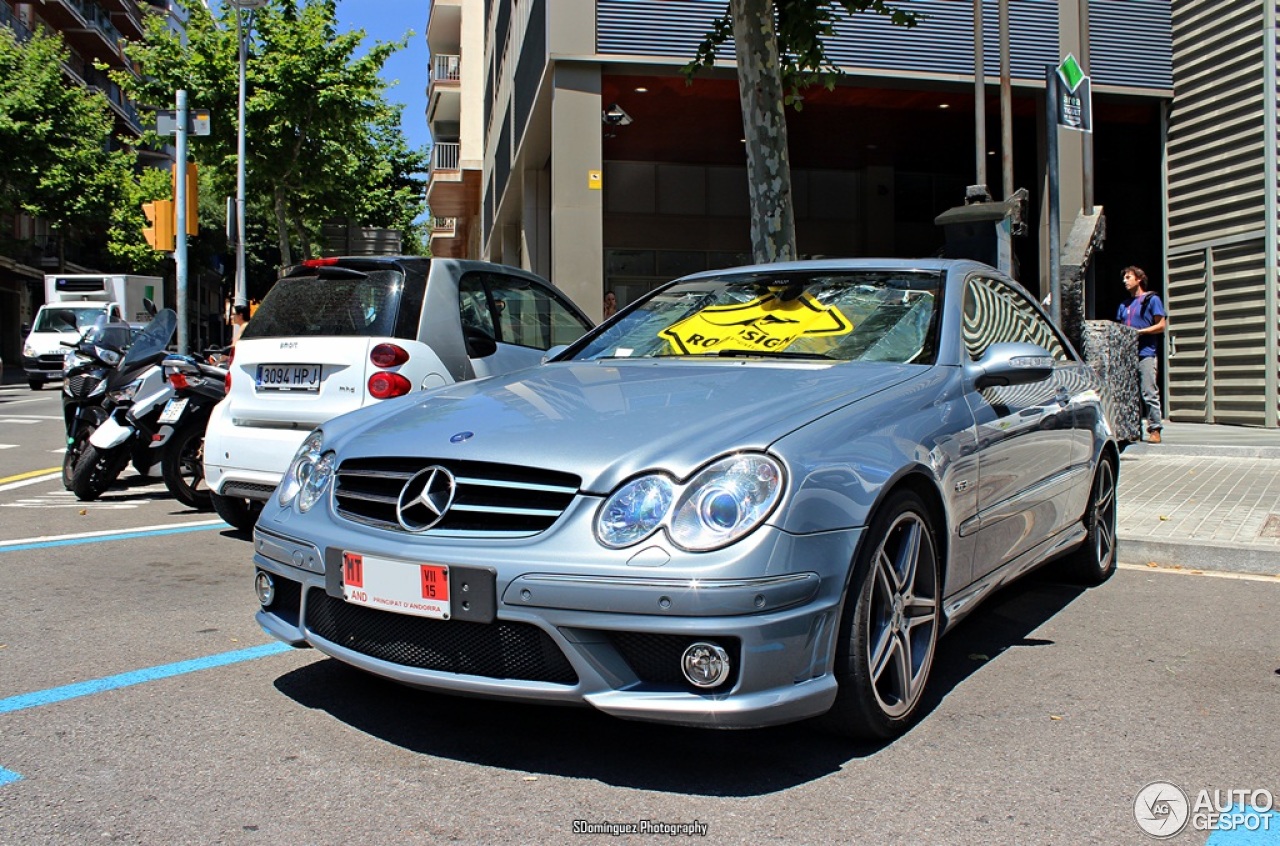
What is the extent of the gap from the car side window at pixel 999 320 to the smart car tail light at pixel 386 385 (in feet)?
9.91

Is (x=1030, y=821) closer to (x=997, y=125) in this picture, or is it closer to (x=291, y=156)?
(x=997, y=125)

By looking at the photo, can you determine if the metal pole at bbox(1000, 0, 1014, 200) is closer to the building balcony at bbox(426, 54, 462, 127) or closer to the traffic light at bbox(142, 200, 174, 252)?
the traffic light at bbox(142, 200, 174, 252)

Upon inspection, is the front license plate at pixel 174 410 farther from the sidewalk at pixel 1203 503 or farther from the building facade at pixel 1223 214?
the building facade at pixel 1223 214

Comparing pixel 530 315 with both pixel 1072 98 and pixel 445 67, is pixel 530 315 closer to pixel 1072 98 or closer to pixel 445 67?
pixel 1072 98

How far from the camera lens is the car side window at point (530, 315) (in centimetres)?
713

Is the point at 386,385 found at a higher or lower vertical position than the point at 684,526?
higher

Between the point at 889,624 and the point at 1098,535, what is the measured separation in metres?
2.71

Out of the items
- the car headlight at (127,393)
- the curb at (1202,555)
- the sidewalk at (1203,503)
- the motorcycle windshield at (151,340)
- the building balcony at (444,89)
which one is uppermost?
the building balcony at (444,89)

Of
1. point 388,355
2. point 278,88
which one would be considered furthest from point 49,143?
point 388,355

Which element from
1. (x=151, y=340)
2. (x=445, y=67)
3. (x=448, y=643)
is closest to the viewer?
(x=448, y=643)

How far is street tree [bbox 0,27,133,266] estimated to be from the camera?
34.9 metres

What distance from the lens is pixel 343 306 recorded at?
6.41 meters

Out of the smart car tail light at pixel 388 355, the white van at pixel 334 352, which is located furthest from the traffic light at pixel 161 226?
the smart car tail light at pixel 388 355

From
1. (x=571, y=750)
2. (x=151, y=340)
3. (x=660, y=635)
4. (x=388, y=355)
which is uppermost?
(x=151, y=340)
